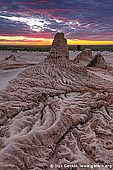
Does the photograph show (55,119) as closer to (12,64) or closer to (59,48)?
(59,48)

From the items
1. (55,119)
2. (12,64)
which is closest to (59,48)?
(55,119)

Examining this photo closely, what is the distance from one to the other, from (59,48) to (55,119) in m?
3.60

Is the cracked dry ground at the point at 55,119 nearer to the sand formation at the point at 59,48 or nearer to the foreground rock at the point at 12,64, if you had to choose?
the sand formation at the point at 59,48

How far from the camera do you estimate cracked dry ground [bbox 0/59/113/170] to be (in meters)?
4.42

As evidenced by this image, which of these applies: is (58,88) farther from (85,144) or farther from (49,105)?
(85,144)

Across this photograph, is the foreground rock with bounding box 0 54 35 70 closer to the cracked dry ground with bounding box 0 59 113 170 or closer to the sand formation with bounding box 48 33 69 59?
the sand formation with bounding box 48 33 69 59

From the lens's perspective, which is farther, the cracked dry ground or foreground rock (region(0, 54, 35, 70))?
foreground rock (region(0, 54, 35, 70))

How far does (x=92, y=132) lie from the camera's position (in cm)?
533

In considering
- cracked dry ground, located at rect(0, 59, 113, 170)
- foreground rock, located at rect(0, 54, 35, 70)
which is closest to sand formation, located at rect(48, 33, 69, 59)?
cracked dry ground, located at rect(0, 59, 113, 170)

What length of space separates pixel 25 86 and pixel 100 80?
247 cm

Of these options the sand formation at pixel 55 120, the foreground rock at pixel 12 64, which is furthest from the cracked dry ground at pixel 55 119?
the foreground rock at pixel 12 64

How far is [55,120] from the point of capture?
5.34m

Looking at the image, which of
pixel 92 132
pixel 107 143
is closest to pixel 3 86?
pixel 92 132

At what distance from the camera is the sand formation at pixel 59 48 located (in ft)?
27.6
